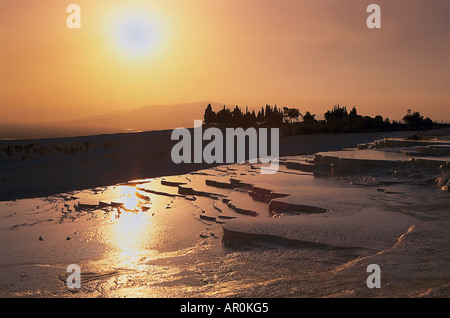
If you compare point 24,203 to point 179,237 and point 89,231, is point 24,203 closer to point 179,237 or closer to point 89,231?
point 89,231

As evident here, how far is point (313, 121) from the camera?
164 ft

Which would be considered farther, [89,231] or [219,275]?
[89,231]

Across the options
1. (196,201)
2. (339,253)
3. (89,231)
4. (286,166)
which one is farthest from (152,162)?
(339,253)

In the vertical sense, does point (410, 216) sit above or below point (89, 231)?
above

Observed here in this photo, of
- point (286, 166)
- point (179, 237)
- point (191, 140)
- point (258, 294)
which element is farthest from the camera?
point (191, 140)

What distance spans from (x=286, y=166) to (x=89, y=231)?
8.99 m

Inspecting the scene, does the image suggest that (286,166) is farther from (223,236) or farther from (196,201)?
(223,236)

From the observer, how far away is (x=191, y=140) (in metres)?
30.7

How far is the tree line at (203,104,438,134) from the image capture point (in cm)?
3869

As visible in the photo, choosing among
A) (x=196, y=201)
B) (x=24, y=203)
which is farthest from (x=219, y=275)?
(x=24, y=203)

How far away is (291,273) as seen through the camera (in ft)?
16.1

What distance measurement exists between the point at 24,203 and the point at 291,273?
9.69 m

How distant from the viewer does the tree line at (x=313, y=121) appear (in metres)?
38.7
